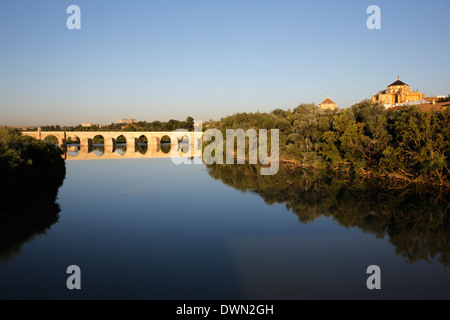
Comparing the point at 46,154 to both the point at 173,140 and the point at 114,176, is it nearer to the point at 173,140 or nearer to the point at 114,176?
the point at 114,176

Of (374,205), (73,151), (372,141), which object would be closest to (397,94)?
(372,141)

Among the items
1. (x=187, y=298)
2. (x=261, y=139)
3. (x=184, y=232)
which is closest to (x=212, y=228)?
(x=184, y=232)

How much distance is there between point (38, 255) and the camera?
926 cm

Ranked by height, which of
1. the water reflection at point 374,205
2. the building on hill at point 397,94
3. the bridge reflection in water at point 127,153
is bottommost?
the water reflection at point 374,205

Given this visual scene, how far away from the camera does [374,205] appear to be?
15.0 m

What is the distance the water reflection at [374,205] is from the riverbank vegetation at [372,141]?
4.52 ft

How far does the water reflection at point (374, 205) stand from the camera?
10.5 metres

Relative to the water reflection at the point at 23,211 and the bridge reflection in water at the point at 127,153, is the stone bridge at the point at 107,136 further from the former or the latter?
the water reflection at the point at 23,211

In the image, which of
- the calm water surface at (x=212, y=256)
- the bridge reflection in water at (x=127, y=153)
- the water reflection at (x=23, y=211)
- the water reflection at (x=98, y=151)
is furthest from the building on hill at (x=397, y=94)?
the water reflection at (x=23, y=211)

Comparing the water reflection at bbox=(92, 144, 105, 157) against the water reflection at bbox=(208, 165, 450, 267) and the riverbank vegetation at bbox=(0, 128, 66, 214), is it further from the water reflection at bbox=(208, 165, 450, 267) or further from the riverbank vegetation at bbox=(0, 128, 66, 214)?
the water reflection at bbox=(208, 165, 450, 267)

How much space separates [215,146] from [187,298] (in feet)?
116

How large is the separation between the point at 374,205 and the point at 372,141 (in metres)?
7.99

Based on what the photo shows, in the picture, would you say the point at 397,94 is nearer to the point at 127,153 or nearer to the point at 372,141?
the point at 127,153

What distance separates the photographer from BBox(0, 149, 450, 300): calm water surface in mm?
7258
